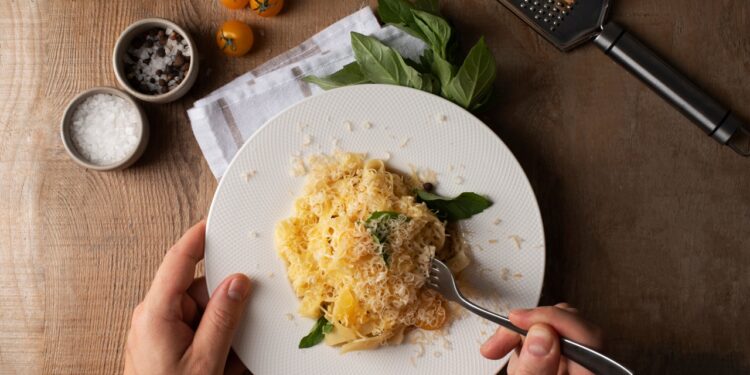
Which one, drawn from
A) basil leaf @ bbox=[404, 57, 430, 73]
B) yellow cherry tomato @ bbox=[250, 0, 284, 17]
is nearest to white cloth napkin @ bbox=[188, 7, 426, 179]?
basil leaf @ bbox=[404, 57, 430, 73]

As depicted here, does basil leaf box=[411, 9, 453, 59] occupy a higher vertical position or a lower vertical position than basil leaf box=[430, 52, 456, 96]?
higher

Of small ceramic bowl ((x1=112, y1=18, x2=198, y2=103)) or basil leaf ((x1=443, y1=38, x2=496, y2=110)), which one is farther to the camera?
small ceramic bowl ((x1=112, y1=18, x2=198, y2=103))

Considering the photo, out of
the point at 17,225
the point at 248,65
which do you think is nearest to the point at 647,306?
the point at 248,65

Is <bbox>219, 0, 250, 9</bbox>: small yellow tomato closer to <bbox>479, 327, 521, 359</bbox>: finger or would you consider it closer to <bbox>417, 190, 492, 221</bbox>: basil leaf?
<bbox>417, 190, 492, 221</bbox>: basil leaf

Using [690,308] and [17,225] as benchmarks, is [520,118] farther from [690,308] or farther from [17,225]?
[17,225]

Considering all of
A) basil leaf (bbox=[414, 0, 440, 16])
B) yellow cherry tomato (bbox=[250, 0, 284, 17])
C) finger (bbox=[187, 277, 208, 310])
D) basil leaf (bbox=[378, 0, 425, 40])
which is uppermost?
basil leaf (bbox=[414, 0, 440, 16])

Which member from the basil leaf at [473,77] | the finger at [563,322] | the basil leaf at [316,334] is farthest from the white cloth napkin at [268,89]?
the finger at [563,322]

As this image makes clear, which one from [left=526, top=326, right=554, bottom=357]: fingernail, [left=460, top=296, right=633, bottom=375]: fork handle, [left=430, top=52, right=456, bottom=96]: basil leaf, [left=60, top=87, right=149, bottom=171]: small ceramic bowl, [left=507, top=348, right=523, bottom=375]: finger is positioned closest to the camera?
[left=460, top=296, right=633, bottom=375]: fork handle
